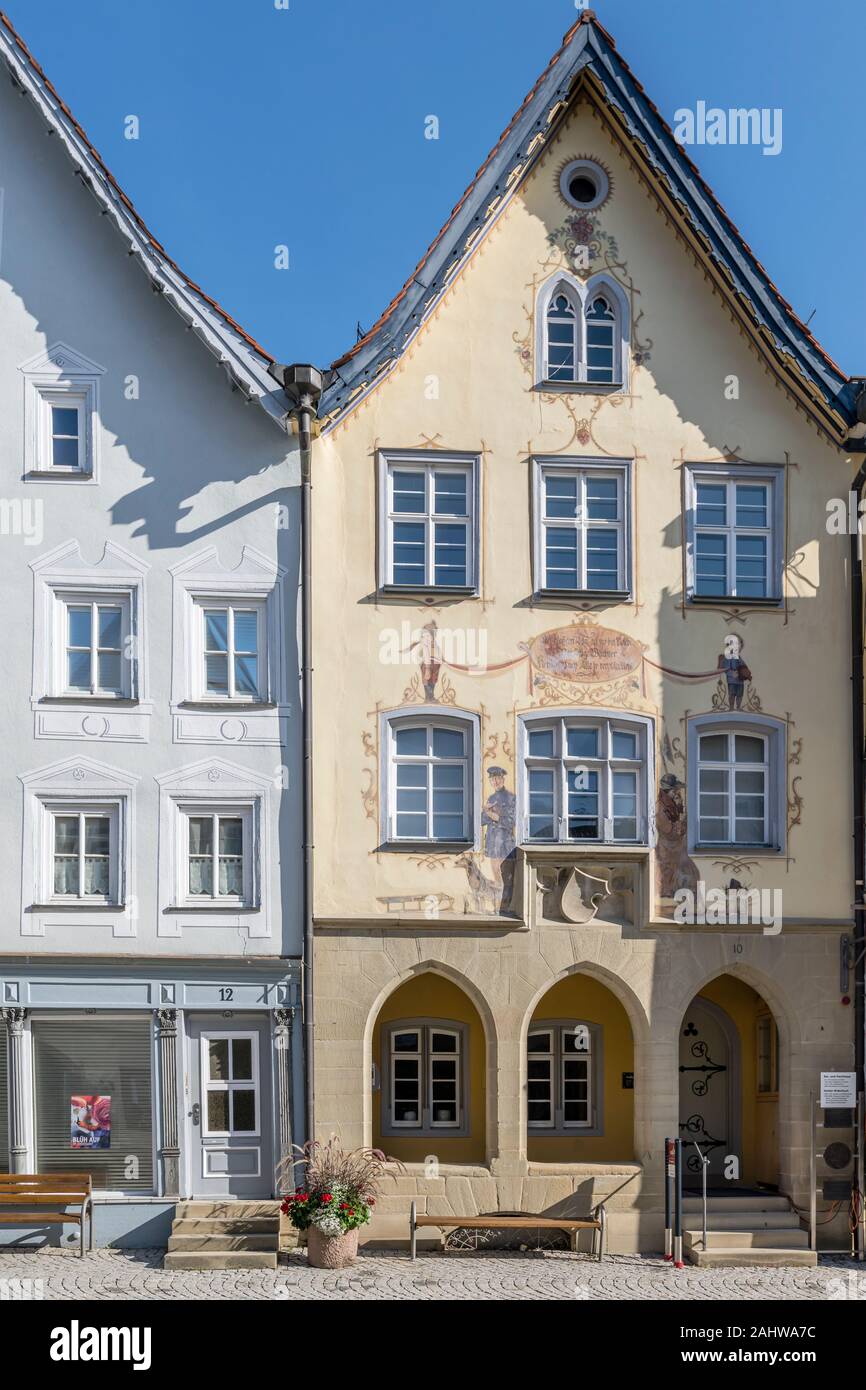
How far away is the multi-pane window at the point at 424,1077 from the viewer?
67.4 ft

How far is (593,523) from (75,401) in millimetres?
7004

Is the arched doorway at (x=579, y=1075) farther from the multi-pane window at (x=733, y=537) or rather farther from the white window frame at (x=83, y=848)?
the white window frame at (x=83, y=848)

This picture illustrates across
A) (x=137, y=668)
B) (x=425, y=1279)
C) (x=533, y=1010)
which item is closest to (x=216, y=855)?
(x=137, y=668)

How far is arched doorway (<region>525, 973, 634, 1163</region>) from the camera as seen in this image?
67.9 ft

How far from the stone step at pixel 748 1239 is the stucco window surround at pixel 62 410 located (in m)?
12.2

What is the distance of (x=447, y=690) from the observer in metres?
19.6

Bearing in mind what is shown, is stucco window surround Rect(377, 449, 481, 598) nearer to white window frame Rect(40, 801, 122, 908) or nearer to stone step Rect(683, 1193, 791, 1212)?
white window frame Rect(40, 801, 122, 908)

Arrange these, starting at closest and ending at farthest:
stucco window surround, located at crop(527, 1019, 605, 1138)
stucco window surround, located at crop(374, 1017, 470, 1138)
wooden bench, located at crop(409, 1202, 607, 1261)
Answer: wooden bench, located at crop(409, 1202, 607, 1261), stucco window surround, located at crop(374, 1017, 470, 1138), stucco window surround, located at crop(527, 1019, 605, 1138)

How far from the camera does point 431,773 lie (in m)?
19.6

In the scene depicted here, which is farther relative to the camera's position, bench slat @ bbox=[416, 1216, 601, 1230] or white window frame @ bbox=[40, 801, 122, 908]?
white window frame @ bbox=[40, 801, 122, 908]

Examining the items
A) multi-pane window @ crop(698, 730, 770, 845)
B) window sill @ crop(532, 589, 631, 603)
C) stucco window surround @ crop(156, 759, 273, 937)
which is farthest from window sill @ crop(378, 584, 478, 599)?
multi-pane window @ crop(698, 730, 770, 845)

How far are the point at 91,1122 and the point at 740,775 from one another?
375 inches

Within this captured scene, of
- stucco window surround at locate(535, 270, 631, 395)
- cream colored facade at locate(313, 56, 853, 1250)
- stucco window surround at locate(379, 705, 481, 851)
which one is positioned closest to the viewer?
cream colored facade at locate(313, 56, 853, 1250)

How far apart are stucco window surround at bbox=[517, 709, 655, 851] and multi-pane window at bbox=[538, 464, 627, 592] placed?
5.98 ft
